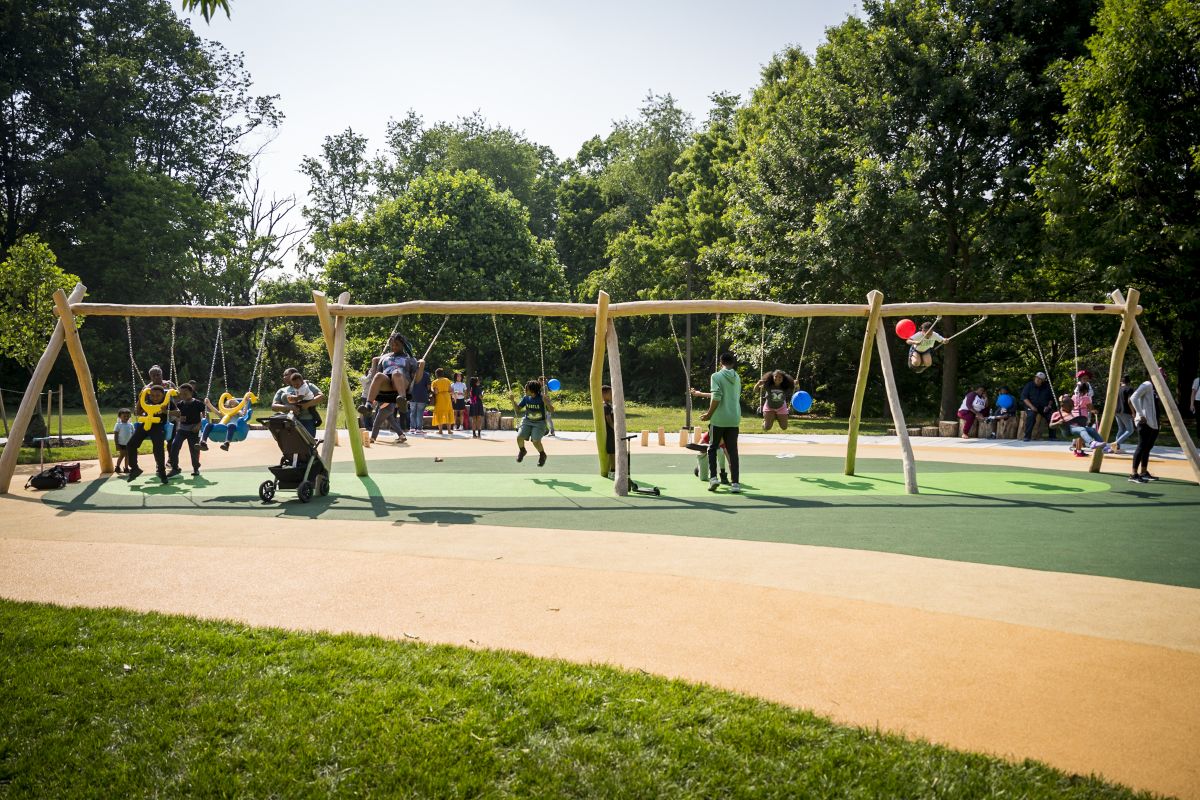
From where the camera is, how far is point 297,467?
12.3m

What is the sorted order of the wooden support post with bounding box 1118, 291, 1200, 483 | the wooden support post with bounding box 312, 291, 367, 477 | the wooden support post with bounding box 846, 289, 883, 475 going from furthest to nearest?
1. the wooden support post with bounding box 846, 289, 883, 475
2. the wooden support post with bounding box 1118, 291, 1200, 483
3. the wooden support post with bounding box 312, 291, 367, 477

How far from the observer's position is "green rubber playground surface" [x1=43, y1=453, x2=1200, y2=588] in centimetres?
900

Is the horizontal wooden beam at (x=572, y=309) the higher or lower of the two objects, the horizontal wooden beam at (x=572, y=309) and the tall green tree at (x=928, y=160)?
the lower

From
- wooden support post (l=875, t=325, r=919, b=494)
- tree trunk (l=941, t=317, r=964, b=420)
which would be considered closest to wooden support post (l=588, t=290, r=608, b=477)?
wooden support post (l=875, t=325, r=919, b=494)

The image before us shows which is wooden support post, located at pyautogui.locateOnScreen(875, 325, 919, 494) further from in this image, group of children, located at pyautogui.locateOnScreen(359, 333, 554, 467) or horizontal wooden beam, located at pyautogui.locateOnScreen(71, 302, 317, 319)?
horizontal wooden beam, located at pyautogui.locateOnScreen(71, 302, 317, 319)

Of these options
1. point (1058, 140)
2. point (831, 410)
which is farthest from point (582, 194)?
point (1058, 140)

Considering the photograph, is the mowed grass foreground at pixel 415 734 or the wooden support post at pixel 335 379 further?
the wooden support post at pixel 335 379

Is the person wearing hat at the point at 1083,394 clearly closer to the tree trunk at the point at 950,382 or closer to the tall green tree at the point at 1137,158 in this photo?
the tall green tree at the point at 1137,158

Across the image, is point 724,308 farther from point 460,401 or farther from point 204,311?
point 460,401

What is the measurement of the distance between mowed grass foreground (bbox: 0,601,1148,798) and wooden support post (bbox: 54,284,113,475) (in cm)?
1009

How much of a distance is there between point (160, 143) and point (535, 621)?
54422 mm

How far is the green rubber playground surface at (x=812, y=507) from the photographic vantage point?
9000 mm

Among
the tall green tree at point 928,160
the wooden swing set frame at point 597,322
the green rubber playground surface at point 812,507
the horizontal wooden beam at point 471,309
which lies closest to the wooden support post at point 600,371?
the wooden swing set frame at point 597,322

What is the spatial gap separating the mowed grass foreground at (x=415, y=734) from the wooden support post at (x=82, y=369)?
1009cm
